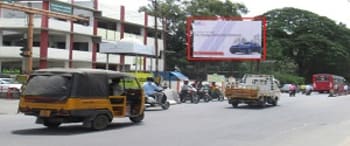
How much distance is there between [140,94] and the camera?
65.8ft

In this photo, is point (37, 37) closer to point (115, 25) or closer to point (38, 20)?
point (38, 20)

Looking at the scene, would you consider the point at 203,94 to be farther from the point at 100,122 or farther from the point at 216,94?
the point at 100,122

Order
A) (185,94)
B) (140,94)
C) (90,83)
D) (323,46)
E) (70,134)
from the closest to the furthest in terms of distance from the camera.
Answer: (70,134)
(90,83)
(140,94)
(185,94)
(323,46)

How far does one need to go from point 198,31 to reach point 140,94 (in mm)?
33643

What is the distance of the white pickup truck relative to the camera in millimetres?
32625

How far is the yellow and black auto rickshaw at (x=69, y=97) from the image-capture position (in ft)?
54.9

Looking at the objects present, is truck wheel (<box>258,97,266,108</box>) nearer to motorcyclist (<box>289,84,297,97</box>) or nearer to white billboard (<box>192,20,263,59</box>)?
white billboard (<box>192,20,263,59</box>)

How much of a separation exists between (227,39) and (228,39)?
0.29 ft

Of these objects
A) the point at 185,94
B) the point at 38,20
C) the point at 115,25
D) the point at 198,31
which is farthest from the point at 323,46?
the point at 185,94

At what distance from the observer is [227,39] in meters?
52.6

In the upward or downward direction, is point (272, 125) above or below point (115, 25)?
below

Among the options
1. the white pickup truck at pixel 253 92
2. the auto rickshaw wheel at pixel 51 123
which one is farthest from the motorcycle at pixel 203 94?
the auto rickshaw wheel at pixel 51 123

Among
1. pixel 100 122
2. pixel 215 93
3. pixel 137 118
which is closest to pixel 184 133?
pixel 100 122

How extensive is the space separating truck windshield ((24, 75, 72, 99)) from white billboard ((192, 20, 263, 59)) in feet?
119
